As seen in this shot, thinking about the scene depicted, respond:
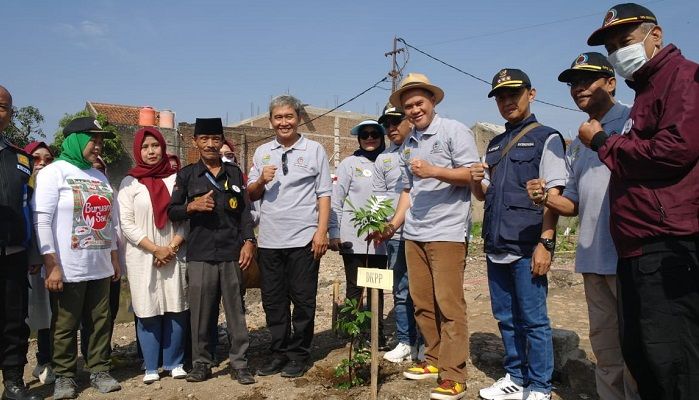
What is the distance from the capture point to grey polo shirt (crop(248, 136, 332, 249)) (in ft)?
14.0

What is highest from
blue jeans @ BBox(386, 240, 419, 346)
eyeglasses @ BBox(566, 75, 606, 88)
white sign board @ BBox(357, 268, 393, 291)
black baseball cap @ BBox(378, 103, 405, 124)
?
black baseball cap @ BBox(378, 103, 405, 124)

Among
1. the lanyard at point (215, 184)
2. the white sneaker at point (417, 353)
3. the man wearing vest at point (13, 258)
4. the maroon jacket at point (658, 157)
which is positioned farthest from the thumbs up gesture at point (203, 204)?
the maroon jacket at point (658, 157)

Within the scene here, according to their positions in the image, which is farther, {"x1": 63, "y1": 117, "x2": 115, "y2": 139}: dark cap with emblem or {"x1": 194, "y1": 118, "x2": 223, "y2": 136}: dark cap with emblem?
{"x1": 194, "y1": 118, "x2": 223, "y2": 136}: dark cap with emblem

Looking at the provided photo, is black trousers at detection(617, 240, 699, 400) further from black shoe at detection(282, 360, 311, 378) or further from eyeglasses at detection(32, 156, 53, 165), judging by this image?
eyeglasses at detection(32, 156, 53, 165)

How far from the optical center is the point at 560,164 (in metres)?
3.17

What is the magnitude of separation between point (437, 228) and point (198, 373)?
7.54ft

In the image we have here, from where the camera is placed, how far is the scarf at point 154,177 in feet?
13.6

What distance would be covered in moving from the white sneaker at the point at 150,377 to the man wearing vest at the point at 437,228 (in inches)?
81.5

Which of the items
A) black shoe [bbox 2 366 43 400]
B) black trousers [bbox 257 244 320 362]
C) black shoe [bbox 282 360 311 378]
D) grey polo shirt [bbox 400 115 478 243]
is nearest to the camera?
grey polo shirt [bbox 400 115 478 243]

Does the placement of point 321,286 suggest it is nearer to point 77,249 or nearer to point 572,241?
point 77,249

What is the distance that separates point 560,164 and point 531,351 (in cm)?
124

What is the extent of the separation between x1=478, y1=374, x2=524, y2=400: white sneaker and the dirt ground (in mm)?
118

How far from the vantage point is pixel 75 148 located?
3.99 metres

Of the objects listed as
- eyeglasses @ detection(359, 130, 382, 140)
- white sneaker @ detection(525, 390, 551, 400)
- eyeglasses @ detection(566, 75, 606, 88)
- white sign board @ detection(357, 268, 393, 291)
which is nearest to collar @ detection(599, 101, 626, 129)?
eyeglasses @ detection(566, 75, 606, 88)
